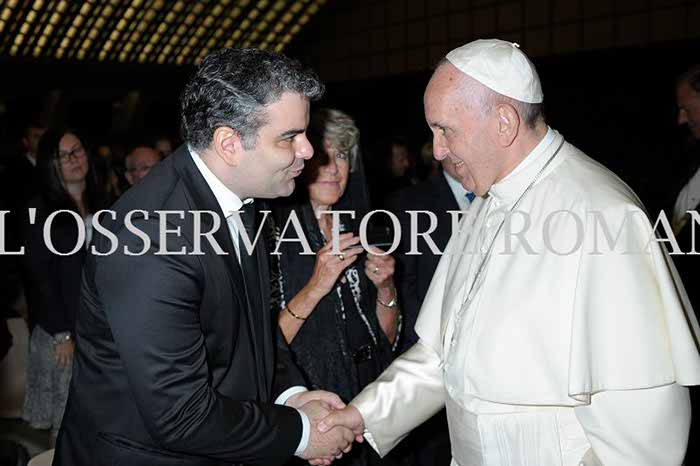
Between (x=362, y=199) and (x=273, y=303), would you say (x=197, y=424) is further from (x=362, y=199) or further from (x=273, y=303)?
(x=362, y=199)

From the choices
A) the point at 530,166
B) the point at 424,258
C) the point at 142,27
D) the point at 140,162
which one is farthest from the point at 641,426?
the point at 142,27

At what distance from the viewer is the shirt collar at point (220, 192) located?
2045mm

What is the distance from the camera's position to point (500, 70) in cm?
212

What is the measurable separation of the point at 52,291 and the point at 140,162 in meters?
1.67

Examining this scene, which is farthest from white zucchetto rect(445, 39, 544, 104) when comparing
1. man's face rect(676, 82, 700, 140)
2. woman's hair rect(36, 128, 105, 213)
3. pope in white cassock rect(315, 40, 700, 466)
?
woman's hair rect(36, 128, 105, 213)

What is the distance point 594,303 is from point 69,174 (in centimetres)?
344

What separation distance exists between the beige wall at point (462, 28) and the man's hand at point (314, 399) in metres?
7.82

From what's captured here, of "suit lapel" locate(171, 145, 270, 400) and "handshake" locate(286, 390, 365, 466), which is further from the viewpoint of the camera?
"handshake" locate(286, 390, 365, 466)

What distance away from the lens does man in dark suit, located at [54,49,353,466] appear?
1769 millimetres

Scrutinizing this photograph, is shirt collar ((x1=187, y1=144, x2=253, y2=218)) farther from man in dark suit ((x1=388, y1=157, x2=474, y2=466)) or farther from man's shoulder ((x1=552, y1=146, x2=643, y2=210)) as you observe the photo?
man in dark suit ((x1=388, y1=157, x2=474, y2=466))

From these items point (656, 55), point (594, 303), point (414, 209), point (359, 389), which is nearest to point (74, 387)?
point (359, 389)

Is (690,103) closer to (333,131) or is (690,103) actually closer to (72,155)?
(333,131)

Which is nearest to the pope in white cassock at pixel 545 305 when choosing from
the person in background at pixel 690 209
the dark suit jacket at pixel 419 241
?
the dark suit jacket at pixel 419 241

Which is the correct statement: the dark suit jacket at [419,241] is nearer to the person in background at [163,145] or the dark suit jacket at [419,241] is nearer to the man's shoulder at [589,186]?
the man's shoulder at [589,186]
